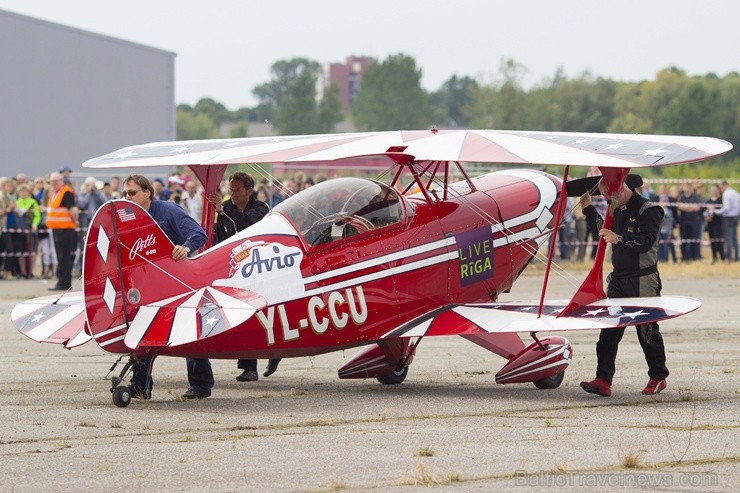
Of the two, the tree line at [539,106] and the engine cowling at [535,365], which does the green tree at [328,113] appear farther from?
the engine cowling at [535,365]

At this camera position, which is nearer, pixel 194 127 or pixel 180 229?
pixel 180 229

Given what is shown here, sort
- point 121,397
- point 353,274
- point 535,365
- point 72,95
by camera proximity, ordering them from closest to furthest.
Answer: point 121,397, point 353,274, point 535,365, point 72,95

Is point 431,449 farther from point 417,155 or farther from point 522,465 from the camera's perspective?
point 417,155

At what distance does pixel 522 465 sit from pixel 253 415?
280cm

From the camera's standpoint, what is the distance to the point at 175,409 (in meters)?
10.1

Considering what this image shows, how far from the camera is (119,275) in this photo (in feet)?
32.9

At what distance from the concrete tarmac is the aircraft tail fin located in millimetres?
679

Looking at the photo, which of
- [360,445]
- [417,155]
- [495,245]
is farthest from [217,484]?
[495,245]

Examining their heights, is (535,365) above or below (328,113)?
below

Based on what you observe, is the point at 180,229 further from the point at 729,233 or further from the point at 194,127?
the point at 194,127

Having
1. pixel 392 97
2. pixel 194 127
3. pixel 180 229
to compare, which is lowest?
pixel 180 229

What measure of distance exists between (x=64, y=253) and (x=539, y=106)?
106914mm

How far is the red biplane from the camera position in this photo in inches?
395

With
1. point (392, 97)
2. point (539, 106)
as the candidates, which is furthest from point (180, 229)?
point (392, 97)
